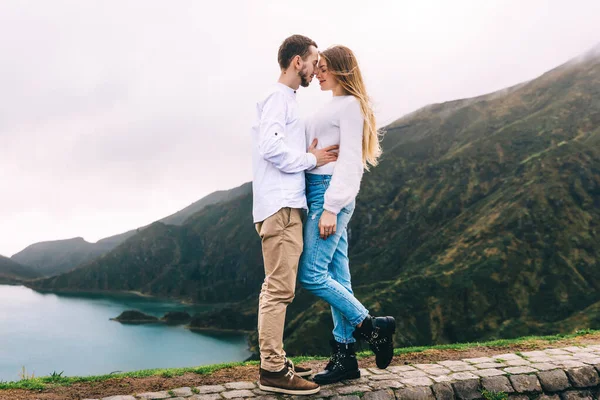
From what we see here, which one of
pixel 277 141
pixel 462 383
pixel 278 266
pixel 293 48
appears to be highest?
pixel 293 48

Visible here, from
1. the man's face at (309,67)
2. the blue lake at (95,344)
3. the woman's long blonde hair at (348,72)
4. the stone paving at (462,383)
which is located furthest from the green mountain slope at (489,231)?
the man's face at (309,67)

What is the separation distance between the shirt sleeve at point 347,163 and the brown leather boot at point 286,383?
1.70 metres

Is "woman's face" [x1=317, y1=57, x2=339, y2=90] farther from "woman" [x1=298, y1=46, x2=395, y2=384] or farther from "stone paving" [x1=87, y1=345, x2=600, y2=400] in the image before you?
"stone paving" [x1=87, y1=345, x2=600, y2=400]

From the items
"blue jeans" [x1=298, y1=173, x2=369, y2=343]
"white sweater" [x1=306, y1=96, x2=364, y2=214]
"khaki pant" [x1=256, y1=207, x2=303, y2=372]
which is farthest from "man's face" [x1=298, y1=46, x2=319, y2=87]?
"khaki pant" [x1=256, y1=207, x2=303, y2=372]

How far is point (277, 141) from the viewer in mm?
4684

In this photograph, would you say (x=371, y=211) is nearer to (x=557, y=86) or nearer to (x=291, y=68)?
(x=557, y=86)

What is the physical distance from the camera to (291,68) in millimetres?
5023

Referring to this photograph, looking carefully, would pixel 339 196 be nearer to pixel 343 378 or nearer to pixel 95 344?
pixel 343 378

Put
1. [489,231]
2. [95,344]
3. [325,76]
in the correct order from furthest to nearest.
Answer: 1. [95,344]
2. [489,231]
3. [325,76]

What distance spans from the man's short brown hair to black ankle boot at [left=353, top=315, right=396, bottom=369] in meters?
2.77

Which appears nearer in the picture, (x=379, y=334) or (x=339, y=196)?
(x=339, y=196)

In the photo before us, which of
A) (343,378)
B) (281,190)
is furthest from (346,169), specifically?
(343,378)

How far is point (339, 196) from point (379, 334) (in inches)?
62.8

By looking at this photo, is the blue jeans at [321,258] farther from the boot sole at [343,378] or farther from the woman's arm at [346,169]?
the boot sole at [343,378]
